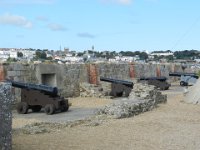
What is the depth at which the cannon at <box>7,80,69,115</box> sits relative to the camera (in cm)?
1695

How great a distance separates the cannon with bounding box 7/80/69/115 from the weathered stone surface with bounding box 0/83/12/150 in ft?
31.1

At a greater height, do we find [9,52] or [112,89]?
[9,52]

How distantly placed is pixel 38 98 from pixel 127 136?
21.6 ft

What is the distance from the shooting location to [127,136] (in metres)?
11.2

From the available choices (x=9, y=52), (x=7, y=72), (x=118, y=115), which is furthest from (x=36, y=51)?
(x=118, y=115)

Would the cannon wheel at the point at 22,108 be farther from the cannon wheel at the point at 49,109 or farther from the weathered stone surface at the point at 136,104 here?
the weathered stone surface at the point at 136,104

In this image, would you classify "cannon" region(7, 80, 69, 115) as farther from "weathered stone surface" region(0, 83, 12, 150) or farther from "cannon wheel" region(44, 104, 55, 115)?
"weathered stone surface" region(0, 83, 12, 150)

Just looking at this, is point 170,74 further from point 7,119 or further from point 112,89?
point 7,119

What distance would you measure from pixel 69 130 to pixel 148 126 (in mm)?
2315

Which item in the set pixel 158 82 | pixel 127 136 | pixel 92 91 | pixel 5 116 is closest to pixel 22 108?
pixel 127 136

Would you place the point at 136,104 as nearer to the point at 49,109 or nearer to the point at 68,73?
the point at 49,109

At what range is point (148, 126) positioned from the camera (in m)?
13.0

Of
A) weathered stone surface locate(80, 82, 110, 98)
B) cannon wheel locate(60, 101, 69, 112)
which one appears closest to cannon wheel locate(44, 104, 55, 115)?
cannon wheel locate(60, 101, 69, 112)

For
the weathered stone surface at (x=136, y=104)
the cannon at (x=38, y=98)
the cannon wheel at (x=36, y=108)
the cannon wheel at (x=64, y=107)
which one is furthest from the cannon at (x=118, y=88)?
the cannon at (x=38, y=98)
